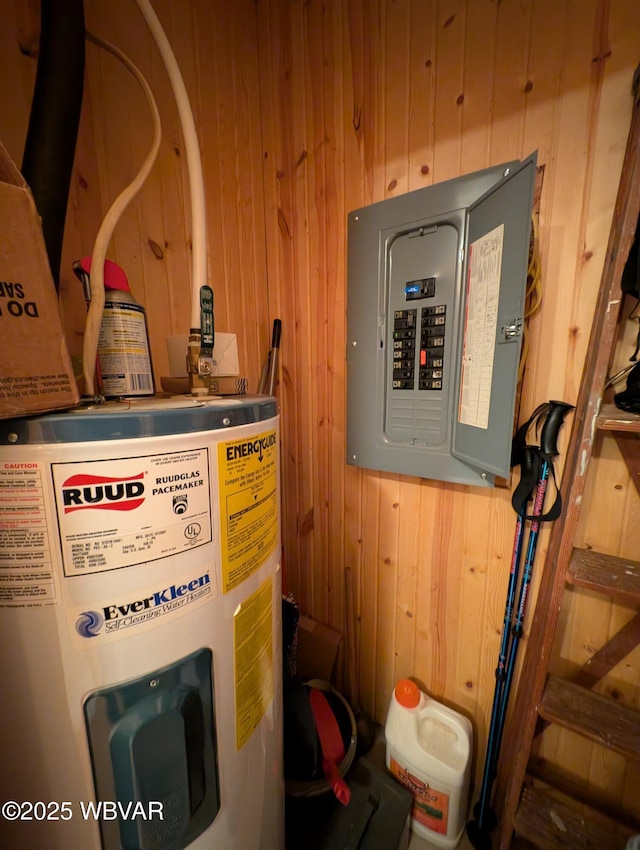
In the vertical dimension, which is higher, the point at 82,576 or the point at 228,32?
the point at 228,32

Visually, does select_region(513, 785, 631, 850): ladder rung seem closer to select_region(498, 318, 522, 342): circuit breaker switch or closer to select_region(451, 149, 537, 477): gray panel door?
select_region(451, 149, 537, 477): gray panel door

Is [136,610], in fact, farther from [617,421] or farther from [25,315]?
[617,421]

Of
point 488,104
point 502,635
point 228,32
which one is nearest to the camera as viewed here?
point 488,104

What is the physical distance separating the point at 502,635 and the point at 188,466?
1.01 m

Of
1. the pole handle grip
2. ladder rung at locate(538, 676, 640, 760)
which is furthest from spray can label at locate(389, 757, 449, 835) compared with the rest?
the pole handle grip

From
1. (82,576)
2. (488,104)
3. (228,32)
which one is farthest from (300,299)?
(82,576)

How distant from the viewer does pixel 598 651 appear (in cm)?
84

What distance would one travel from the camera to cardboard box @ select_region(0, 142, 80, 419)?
13.1 inches

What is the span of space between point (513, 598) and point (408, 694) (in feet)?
1.53

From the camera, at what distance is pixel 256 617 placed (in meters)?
0.55

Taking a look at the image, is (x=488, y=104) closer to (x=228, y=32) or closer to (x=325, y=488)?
(x=228, y=32)

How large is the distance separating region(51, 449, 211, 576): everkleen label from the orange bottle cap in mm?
996

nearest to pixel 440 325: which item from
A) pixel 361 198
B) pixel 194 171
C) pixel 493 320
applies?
pixel 493 320

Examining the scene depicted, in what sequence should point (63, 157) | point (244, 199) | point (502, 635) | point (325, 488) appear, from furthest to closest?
1. point (325, 488)
2. point (244, 199)
3. point (502, 635)
4. point (63, 157)
